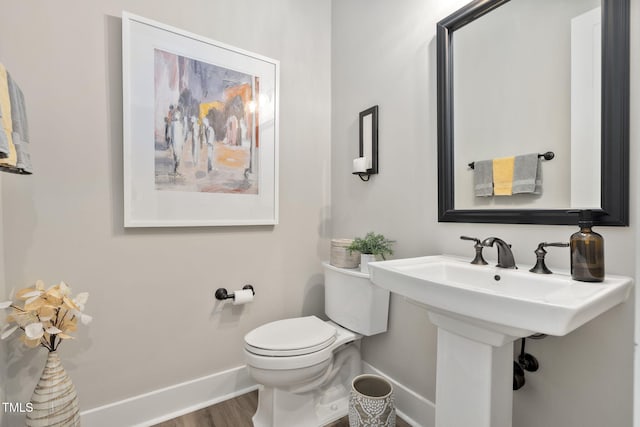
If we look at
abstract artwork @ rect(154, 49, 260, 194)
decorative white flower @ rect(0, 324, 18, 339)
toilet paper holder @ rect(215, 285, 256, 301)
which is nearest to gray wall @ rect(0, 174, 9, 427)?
decorative white flower @ rect(0, 324, 18, 339)

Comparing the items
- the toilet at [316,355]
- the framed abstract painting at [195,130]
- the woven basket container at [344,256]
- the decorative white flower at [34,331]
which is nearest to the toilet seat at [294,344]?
the toilet at [316,355]

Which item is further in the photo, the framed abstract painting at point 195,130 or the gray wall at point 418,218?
the framed abstract painting at point 195,130

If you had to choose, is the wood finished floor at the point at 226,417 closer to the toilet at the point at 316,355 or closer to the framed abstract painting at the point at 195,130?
the toilet at the point at 316,355

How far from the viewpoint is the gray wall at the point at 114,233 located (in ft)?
4.24

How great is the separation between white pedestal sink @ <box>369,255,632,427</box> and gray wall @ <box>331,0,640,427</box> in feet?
0.56

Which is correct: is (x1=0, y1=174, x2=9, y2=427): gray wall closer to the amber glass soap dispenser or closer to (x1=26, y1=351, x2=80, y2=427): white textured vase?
(x1=26, y1=351, x2=80, y2=427): white textured vase

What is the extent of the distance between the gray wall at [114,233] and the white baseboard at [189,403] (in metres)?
0.05

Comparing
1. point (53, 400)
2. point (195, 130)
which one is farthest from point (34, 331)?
point (195, 130)

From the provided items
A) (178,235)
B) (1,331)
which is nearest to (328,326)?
(178,235)

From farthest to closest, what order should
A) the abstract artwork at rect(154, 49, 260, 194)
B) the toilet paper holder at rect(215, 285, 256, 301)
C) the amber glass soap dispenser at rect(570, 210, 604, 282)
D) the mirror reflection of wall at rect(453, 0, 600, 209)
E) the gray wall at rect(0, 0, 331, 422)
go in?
the toilet paper holder at rect(215, 285, 256, 301) → the abstract artwork at rect(154, 49, 260, 194) → the gray wall at rect(0, 0, 331, 422) → the mirror reflection of wall at rect(453, 0, 600, 209) → the amber glass soap dispenser at rect(570, 210, 604, 282)

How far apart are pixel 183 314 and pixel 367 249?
3.42ft

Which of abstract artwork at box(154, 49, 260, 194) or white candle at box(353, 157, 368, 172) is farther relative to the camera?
white candle at box(353, 157, 368, 172)

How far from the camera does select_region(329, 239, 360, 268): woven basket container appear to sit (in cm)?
170

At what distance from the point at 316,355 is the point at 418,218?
32.5 inches
